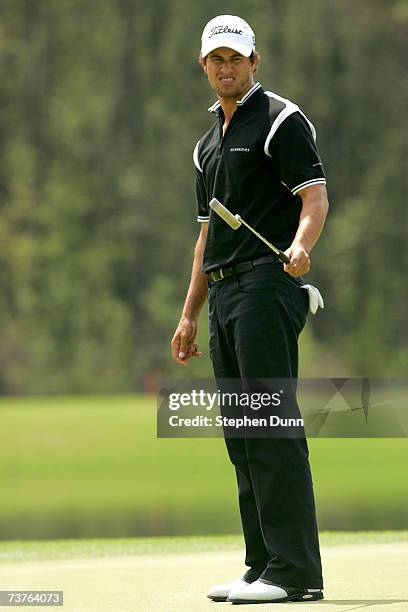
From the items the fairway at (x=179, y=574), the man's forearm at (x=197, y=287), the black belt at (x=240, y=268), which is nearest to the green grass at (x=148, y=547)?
the fairway at (x=179, y=574)

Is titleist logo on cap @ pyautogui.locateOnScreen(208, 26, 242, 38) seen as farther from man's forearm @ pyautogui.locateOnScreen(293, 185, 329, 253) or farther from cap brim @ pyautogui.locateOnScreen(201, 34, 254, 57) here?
man's forearm @ pyautogui.locateOnScreen(293, 185, 329, 253)

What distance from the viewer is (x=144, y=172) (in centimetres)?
2756

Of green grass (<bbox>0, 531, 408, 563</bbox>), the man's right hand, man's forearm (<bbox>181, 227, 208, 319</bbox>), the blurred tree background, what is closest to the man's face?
man's forearm (<bbox>181, 227, 208, 319</bbox>)

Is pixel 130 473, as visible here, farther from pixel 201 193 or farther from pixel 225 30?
pixel 225 30

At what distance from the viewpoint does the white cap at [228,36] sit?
3686mm

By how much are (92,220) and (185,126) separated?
2.81m

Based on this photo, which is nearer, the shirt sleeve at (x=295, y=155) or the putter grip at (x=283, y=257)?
the putter grip at (x=283, y=257)

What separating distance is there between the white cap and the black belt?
0.53 metres

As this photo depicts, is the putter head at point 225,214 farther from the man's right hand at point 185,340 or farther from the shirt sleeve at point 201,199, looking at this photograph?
the man's right hand at point 185,340

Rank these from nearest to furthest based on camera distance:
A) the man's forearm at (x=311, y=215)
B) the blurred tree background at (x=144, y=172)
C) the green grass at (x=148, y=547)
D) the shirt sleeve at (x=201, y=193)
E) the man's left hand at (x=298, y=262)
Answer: the man's left hand at (x=298, y=262) < the man's forearm at (x=311, y=215) < the shirt sleeve at (x=201, y=193) < the green grass at (x=148, y=547) < the blurred tree background at (x=144, y=172)

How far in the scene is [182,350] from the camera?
4.04m

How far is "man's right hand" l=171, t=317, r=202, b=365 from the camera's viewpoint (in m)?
4.01

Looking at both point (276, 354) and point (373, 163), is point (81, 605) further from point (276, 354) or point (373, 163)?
point (373, 163)

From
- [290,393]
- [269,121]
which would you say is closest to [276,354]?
[290,393]
